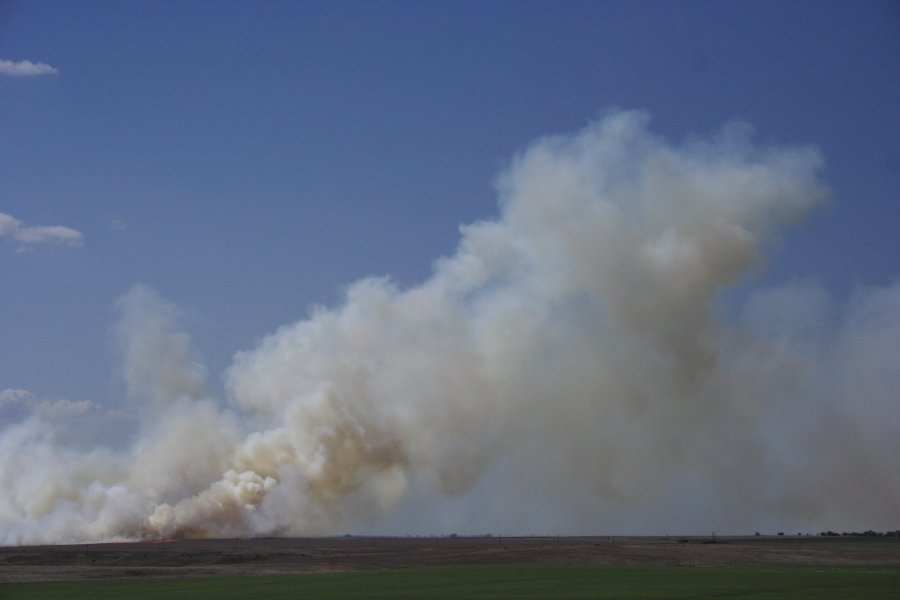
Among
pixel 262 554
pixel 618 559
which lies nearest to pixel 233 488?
pixel 262 554

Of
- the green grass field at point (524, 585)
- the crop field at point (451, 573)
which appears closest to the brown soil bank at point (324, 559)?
the crop field at point (451, 573)

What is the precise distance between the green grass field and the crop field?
97 millimetres

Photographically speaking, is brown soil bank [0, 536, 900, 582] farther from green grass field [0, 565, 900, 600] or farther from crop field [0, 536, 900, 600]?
green grass field [0, 565, 900, 600]

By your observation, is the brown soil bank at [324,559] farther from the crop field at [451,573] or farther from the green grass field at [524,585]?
the green grass field at [524,585]

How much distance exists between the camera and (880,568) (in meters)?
103

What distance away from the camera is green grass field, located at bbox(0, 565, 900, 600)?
74.6m

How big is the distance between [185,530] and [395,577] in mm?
95297

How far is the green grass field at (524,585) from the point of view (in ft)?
245

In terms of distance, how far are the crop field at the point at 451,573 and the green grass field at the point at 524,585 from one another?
97 millimetres

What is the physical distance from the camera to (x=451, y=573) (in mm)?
100625

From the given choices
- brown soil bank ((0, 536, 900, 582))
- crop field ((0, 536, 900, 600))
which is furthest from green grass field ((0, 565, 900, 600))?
brown soil bank ((0, 536, 900, 582))

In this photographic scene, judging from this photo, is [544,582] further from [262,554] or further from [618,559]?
[262,554]

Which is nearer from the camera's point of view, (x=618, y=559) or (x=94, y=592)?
(x=94, y=592)

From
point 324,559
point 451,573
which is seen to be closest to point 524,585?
point 451,573
